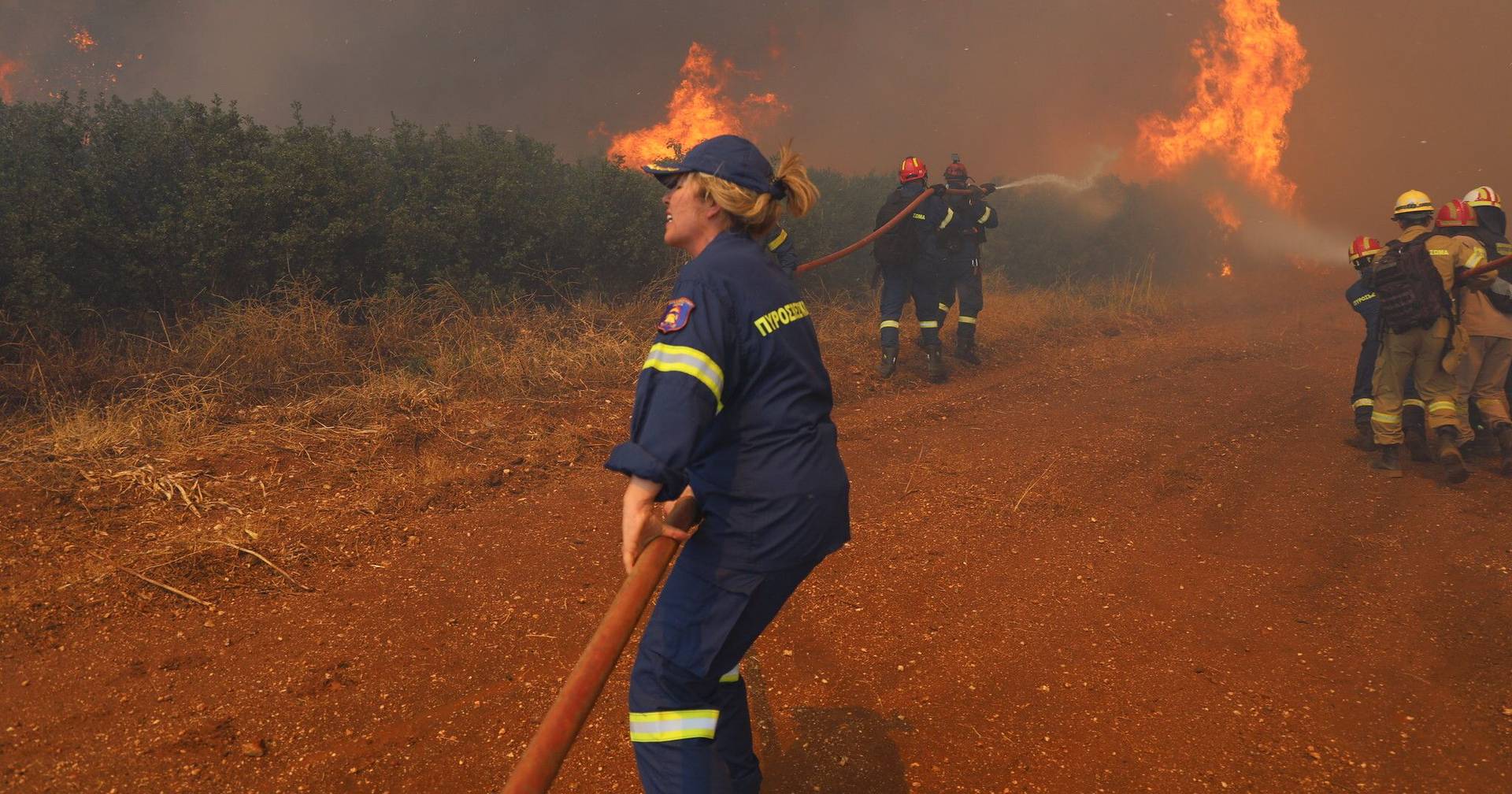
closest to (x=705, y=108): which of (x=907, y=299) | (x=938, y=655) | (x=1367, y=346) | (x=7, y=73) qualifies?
(x=907, y=299)

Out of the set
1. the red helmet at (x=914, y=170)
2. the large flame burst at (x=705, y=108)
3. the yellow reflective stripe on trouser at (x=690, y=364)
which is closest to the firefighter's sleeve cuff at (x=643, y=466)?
the yellow reflective stripe on trouser at (x=690, y=364)

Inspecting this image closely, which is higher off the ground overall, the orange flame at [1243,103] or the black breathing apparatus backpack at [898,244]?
the orange flame at [1243,103]

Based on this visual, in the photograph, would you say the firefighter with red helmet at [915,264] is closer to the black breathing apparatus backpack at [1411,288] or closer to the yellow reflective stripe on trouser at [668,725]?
the black breathing apparatus backpack at [1411,288]

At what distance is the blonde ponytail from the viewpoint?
7.68 ft

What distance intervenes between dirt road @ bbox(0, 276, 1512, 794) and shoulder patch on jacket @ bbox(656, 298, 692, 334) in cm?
179

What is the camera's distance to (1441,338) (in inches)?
270

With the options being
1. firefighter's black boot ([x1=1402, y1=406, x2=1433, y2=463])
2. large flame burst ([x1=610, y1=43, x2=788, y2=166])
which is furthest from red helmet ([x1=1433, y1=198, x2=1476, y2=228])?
large flame burst ([x1=610, y1=43, x2=788, y2=166])

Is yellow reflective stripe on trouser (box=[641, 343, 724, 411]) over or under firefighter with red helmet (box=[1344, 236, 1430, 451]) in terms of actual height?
over

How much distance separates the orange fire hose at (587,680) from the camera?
1810 millimetres

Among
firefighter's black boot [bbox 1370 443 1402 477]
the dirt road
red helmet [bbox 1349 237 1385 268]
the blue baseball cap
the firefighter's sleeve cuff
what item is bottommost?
the dirt road

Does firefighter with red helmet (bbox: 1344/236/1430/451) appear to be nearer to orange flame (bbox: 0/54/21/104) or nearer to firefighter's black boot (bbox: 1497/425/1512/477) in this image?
firefighter's black boot (bbox: 1497/425/1512/477)

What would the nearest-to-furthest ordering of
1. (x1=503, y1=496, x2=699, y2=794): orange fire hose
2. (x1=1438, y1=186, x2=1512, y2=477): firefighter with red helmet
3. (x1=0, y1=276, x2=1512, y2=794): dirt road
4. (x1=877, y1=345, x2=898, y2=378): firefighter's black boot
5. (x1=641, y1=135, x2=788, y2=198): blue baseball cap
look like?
(x1=503, y1=496, x2=699, y2=794): orange fire hose
(x1=641, y1=135, x2=788, y2=198): blue baseball cap
(x1=0, y1=276, x2=1512, y2=794): dirt road
(x1=1438, y1=186, x2=1512, y2=477): firefighter with red helmet
(x1=877, y1=345, x2=898, y2=378): firefighter's black boot

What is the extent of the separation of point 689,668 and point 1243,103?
24.2 meters

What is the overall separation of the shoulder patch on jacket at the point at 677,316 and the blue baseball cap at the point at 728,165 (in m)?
0.36
